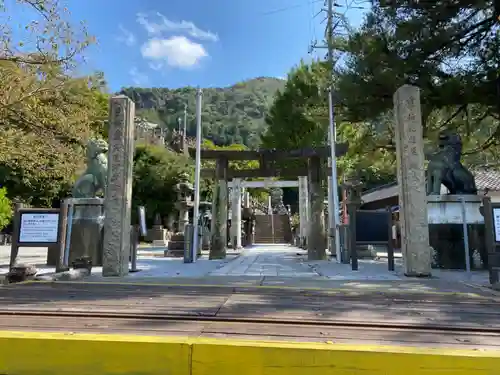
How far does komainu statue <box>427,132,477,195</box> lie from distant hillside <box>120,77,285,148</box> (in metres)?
55.7

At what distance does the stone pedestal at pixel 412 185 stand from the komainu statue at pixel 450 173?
2.25 m

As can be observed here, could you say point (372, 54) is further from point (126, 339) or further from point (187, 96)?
point (187, 96)


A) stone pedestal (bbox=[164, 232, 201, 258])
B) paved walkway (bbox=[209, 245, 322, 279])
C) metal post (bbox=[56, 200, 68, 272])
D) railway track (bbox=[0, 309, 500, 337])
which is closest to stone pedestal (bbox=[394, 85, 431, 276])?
paved walkway (bbox=[209, 245, 322, 279])

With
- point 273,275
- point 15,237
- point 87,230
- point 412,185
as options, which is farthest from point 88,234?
point 412,185

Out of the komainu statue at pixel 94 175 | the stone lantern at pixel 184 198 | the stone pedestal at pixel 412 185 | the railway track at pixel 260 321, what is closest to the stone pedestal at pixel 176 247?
the stone lantern at pixel 184 198

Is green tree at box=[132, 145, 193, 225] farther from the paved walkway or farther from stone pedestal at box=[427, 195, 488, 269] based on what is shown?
stone pedestal at box=[427, 195, 488, 269]

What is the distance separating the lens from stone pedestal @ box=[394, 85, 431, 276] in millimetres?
5750

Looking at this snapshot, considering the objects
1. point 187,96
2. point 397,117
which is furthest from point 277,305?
point 187,96

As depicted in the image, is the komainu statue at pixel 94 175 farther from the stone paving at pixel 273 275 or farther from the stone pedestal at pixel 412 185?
the stone pedestal at pixel 412 185

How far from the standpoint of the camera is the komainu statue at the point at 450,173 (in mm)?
7828

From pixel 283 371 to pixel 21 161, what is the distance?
1241 cm

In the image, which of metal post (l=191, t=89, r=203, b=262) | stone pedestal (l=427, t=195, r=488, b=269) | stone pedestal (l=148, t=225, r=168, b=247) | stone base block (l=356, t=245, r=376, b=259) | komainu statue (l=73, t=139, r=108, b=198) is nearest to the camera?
stone pedestal (l=427, t=195, r=488, b=269)

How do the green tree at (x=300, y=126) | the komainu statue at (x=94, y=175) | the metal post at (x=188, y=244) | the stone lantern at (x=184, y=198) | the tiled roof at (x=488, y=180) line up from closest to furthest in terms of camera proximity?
the komainu statue at (x=94, y=175) → the metal post at (x=188, y=244) → the stone lantern at (x=184, y=198) → the green tree at (x=300, y=126) → the tiled roof at (x=488, y=180)

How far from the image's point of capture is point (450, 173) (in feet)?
26.0
